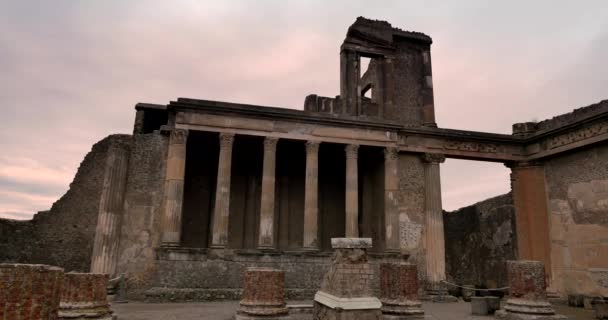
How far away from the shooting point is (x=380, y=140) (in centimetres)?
1539

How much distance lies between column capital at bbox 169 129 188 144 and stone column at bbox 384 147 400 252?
7.05 meters

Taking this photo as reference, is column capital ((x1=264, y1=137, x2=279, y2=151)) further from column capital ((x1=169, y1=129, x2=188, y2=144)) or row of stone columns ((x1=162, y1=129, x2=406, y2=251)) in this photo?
column capital ((x1=169, y1=129, x2=188, y2=144))

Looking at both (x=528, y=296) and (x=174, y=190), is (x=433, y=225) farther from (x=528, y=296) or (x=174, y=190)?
(x=174, y=190)

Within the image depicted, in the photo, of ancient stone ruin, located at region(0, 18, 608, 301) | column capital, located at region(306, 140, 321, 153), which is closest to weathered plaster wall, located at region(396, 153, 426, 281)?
ancient stone ruin, located at region(0, 18, 608, 301)

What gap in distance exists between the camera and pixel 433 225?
50.9 ft

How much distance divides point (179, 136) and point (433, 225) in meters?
9.46

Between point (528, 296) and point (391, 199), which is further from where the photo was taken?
point (391, 199)

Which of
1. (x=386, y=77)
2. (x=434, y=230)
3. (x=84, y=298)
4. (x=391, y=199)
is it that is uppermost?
(x=386, y=77)

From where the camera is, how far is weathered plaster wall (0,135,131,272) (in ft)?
59.7

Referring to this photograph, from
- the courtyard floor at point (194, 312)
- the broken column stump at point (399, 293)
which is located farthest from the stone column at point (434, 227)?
the broken column stump at point (399, 293)

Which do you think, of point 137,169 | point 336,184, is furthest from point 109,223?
point 336,184

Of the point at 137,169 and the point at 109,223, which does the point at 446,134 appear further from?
the point at 109,223

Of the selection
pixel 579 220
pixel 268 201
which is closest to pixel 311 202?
pixel 268 201

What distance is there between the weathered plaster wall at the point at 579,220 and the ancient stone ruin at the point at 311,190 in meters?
0.04
